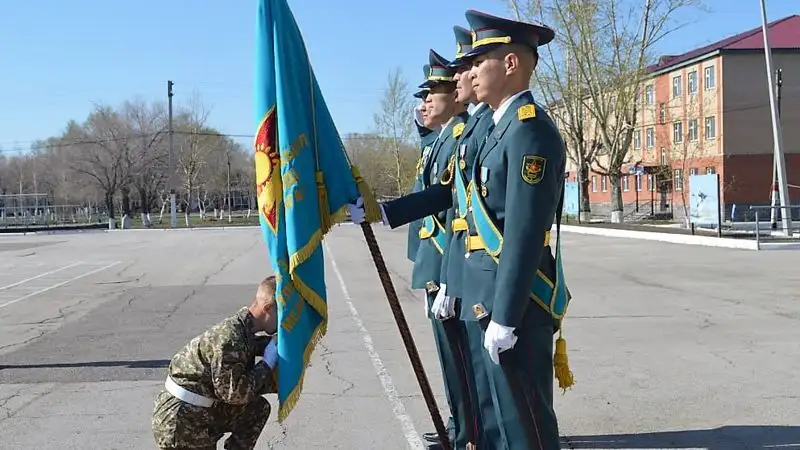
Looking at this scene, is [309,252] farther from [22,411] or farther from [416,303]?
[416,303]

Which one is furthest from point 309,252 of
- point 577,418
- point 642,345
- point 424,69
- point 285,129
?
point 642,345

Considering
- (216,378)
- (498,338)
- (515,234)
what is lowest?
(216,378)

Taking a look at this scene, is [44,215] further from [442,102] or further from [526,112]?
[526,112]

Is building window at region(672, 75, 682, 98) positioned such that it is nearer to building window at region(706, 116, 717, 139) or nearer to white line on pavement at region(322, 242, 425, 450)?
building window at region(706, 116, 717, 139)

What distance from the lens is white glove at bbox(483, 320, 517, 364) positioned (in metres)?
3.18

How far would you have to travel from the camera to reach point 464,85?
408 centimetres

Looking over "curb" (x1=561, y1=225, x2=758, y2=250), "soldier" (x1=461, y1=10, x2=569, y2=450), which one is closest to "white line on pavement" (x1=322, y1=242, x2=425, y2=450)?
"soldier" (x1=461, y1=10, x2=569, y2=450)

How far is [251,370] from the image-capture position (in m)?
3.71

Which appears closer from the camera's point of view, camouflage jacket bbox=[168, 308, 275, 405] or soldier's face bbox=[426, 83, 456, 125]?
camouflage jacket bbox=[168, 308, 275, 405]

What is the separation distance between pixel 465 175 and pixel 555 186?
1.90ft

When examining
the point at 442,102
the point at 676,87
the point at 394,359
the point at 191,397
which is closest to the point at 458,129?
the point at 442,102

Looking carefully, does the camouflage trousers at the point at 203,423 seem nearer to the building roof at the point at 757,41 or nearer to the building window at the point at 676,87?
the building roof at the point at 757,41

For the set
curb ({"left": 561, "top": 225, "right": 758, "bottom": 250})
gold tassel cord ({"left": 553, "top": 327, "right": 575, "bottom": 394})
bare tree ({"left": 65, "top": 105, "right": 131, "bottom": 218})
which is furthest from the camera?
bare tree ({"left": 65, "top": 105, "right": 131, "bottom": 218})

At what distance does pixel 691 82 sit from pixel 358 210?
4919 centimetres
